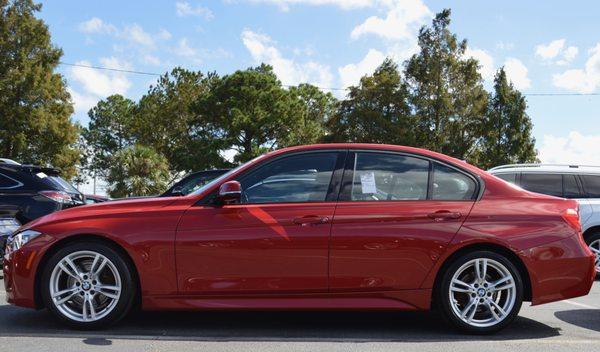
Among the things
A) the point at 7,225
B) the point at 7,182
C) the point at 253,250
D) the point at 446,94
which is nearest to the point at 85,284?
the point at 253,250

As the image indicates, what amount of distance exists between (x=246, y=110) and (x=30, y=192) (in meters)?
40.8

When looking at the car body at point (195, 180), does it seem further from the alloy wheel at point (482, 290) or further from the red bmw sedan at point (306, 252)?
the alloy wheel at point (482, 290)

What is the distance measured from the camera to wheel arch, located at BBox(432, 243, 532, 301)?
4.80 metres

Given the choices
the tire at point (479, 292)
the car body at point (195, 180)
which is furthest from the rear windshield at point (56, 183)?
the tire at point (479, 292)

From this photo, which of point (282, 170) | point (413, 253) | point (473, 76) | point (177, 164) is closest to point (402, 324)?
point (413, 253)

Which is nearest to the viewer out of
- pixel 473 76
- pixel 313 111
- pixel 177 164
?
pixel 473 76

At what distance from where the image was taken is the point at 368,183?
4953 mm

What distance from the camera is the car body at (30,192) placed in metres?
8.57

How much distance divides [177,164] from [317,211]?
46.3 meters

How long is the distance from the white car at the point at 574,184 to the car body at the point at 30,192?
712cm

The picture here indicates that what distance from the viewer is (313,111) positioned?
2559 inches

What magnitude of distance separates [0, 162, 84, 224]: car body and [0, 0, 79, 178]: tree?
28688mm

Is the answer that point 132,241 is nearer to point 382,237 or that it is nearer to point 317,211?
point 317,211

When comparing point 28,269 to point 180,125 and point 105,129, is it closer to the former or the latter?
point 180,125
